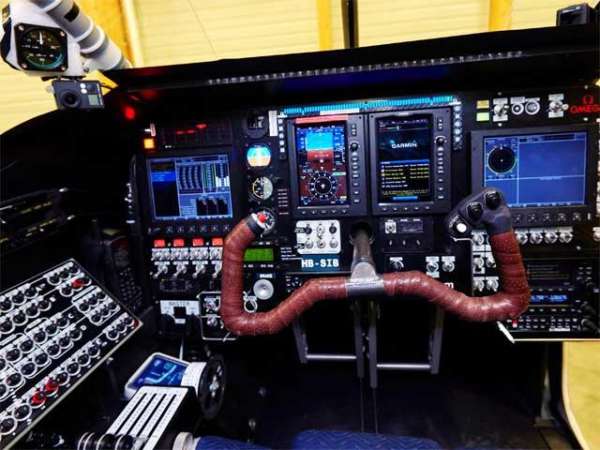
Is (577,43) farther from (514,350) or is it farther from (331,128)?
(514,350)

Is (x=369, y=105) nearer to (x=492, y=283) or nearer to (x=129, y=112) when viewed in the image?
(x=492, y=283)

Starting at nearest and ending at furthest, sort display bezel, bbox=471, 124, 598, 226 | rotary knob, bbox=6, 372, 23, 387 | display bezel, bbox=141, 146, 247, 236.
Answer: rotary knob, bbox=6, 372, 23, 387 < display bezel, bbox=471, 124, 598, 226 < display bezel, bbox=141, 146, 247, 236

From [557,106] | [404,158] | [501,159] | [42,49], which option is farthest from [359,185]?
[42,49]

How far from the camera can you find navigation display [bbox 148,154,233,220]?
157 centimetres

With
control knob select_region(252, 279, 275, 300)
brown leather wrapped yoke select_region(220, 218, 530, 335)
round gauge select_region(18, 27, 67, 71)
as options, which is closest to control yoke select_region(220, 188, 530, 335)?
brown leather wrapped yoke select_region(220, 218, 530, 335)

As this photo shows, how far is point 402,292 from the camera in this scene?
946 mm

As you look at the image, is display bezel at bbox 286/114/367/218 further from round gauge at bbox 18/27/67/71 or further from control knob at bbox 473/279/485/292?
round gauge at bbox 18/27/67/71

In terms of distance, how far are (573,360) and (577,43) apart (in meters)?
1.66

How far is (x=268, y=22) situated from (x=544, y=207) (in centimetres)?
199

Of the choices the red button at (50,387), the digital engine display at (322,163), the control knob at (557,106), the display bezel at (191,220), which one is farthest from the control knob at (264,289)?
the control knob at (557,106)

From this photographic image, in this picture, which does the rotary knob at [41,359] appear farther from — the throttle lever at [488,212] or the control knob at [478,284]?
the control knob at [478,284]

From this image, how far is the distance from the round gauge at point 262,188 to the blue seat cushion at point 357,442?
2.98 feet

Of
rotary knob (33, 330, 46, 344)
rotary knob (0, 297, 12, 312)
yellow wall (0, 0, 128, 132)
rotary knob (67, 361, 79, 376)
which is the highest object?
yellow wall (0, 0, 128, 132)

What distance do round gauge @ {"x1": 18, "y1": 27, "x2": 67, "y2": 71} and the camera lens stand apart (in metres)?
0.09
